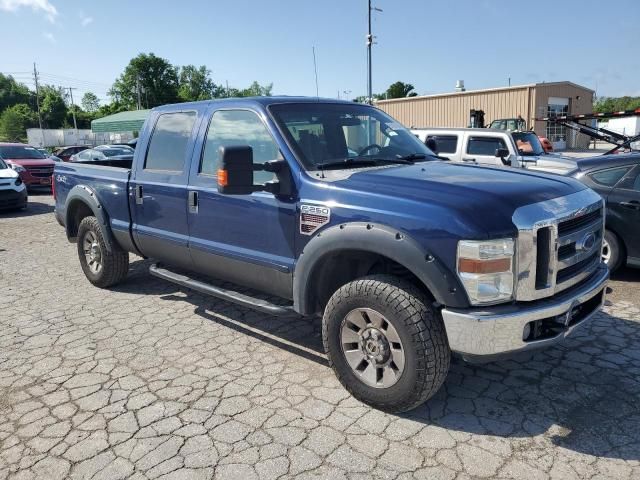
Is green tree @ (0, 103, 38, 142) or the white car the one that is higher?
green tree @ (0, 103, 38, 142)

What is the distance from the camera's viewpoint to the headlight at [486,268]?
108 inches

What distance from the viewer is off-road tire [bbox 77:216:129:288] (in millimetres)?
5570

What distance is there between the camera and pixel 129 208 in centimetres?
507

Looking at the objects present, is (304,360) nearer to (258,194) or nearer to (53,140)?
(258,194)

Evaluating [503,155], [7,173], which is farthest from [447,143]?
[7,173]

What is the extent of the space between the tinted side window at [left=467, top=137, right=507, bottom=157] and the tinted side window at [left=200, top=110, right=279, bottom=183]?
675 cm

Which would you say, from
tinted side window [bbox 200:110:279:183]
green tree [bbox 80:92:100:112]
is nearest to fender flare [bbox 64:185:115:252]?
tinted side window [bbox 200:110:279:183]

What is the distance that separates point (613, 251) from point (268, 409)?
15.0ft

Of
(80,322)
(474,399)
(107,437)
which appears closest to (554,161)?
(474,399)

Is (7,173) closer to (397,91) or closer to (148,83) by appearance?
(397,91)

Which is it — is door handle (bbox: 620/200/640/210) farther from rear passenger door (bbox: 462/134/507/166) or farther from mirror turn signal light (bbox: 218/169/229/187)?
mirror turn signal light (bbox: 218/169/229/187)

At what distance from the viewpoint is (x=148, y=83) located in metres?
94.2

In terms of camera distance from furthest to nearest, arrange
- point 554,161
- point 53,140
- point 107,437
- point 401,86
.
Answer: point 401,86
point 53,140
point 554,161
point 107,437

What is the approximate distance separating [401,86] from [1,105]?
268ft
